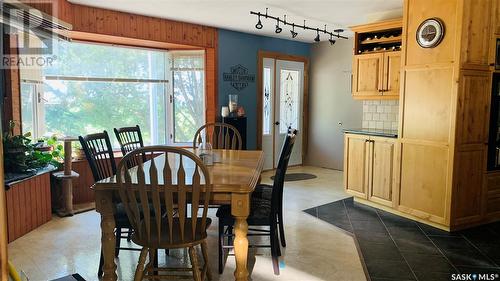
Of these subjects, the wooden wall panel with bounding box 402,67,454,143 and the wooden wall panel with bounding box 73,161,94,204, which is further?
the wooden wall panel with bounding box 73,161,94,204

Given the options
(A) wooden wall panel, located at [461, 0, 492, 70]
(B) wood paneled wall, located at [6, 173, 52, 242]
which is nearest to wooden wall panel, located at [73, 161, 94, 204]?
(B) wood paneled wall, located at [6, 173, 52, 242]

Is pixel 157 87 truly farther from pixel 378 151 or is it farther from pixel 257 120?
pixel 378 151

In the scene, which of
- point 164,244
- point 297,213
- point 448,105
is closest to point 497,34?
point 448,105

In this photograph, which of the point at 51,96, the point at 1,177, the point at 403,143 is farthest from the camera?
the point at 51,96

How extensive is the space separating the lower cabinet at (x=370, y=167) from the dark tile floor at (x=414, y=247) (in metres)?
0.26

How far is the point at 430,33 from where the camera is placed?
3.61 metres

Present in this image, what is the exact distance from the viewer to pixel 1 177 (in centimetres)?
96

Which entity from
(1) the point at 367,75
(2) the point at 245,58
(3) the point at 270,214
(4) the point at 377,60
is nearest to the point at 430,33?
(4) the point at 377,60

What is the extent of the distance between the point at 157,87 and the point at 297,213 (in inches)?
113

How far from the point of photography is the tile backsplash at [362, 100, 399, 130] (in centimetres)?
480

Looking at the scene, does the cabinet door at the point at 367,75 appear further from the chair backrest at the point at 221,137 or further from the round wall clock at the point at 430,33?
the chair backrest at the point at 221,137

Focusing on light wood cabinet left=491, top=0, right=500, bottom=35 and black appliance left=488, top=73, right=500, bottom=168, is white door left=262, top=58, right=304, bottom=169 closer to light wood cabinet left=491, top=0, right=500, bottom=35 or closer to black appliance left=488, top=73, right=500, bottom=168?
black appliance left=488, top=73, right=500, bottom=168

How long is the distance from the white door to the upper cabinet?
2.00m

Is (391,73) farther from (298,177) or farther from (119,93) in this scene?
(119,93)
